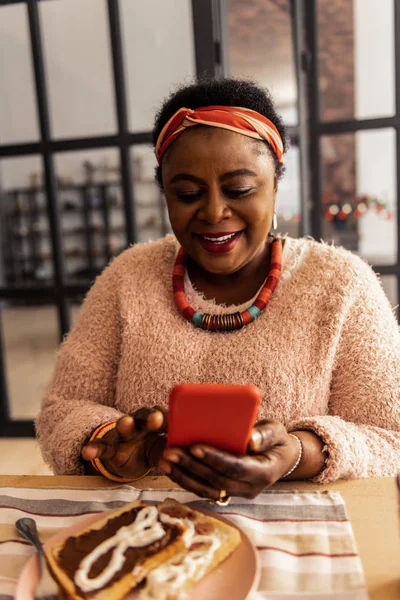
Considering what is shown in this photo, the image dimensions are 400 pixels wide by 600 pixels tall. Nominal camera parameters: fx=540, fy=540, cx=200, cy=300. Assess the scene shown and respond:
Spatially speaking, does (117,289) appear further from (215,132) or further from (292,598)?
(292,598)

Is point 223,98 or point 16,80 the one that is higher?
point 16,80

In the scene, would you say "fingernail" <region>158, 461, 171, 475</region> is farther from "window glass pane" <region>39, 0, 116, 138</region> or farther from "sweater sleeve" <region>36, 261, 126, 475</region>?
"window glass pane" <region>39, 0, 116, 138</region>

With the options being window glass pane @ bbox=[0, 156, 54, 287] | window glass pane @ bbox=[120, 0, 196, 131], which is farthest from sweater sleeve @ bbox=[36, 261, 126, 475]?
window glass pane @ bbox=[0, 156, 54, 287]

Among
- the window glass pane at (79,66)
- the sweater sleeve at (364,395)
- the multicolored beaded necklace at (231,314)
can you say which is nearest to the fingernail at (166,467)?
the sweater sleeve at (364,395)

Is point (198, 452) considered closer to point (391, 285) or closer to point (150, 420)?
point (150, 420)

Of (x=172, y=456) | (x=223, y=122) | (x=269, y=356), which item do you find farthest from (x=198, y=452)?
(x=223, y=122)

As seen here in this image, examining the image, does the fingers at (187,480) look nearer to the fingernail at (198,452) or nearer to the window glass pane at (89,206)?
the fingernail at (198,452)

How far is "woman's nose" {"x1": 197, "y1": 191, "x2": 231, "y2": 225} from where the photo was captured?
1074 millimetres

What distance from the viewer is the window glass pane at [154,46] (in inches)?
81.4

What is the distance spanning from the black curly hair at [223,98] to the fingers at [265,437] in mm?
608

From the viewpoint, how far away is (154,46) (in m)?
2.07

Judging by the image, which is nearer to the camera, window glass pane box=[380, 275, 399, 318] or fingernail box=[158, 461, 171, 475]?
fingernail box=[158, 461, 171, 475]

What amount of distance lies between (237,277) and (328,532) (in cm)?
66

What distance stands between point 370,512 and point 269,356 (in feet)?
1.33
